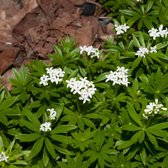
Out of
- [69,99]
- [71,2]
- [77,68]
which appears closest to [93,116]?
[69,99]

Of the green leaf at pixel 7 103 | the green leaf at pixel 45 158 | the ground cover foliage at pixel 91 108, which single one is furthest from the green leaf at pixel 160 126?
the green leaf at pixel 7 103

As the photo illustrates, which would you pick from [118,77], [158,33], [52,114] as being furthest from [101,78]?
[158,33]

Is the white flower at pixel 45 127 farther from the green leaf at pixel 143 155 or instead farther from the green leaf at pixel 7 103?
the green leaf at pixel 143 155

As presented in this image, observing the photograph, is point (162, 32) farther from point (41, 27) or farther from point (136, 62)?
point (41, 27)

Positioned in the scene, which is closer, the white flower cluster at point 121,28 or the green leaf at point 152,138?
the green leaf at point 152,138

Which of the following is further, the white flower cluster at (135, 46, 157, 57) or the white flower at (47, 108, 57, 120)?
the white flower cluster at (135, 46, 157, 57)

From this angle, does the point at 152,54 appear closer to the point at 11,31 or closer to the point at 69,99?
the point at 69,99

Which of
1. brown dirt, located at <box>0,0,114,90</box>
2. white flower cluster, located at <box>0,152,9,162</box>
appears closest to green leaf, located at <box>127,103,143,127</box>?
brown dirt, located at <box>0,0,114,90</box>

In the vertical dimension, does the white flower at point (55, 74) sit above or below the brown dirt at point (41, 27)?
below

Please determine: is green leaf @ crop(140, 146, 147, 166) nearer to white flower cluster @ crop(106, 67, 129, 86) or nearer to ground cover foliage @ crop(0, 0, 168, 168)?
ground cover foliage @ crop(0, 0, 168, 168)
